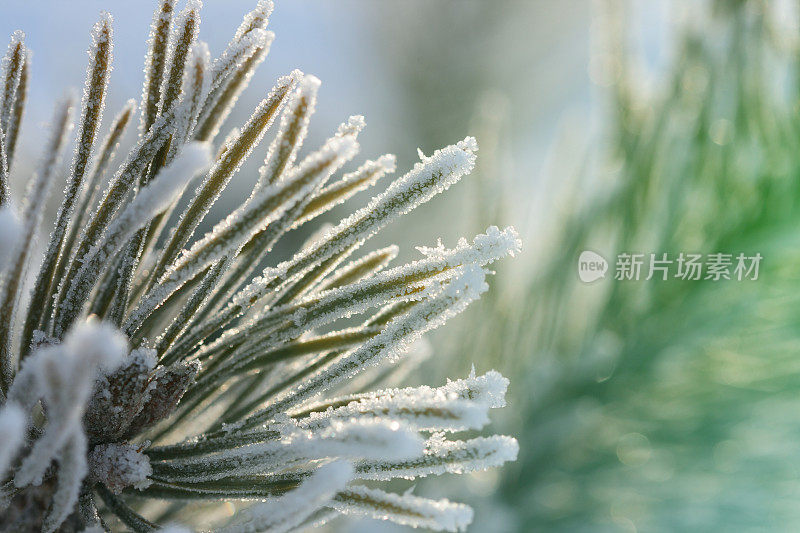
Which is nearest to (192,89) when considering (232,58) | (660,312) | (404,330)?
(232,58)

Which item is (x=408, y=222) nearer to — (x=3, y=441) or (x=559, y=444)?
(x=559, y=444)

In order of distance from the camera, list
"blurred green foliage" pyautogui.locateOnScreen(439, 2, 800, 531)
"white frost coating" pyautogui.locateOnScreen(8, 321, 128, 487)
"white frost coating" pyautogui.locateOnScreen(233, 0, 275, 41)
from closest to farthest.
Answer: "white frost coating" pyautogui.locateOnScreen(8, 321, 128, 487) < "white frost coating" pyautogui.locateOnScreen(233, 0, 275, 41) < "blurred green foliage" pyautogui.locateOnScreen(439, 2, 800, 531)

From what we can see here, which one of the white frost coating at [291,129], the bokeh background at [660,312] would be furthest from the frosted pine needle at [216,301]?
the bokeh background at [660,312]

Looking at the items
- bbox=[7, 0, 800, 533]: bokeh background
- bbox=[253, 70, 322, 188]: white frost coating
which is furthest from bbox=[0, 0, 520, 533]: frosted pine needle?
bbox=[7, 0, 800, 533]: bokeh background

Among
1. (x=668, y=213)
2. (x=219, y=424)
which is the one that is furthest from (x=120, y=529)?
(x=668, y=213)

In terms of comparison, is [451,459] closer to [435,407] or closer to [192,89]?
[435,407]

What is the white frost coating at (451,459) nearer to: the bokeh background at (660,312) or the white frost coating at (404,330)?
the white frost coating at (404,330)

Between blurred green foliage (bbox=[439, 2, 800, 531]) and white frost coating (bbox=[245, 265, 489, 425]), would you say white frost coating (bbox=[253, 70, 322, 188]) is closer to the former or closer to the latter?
white frost coating (bbox=[245, 265, 489, 425])
